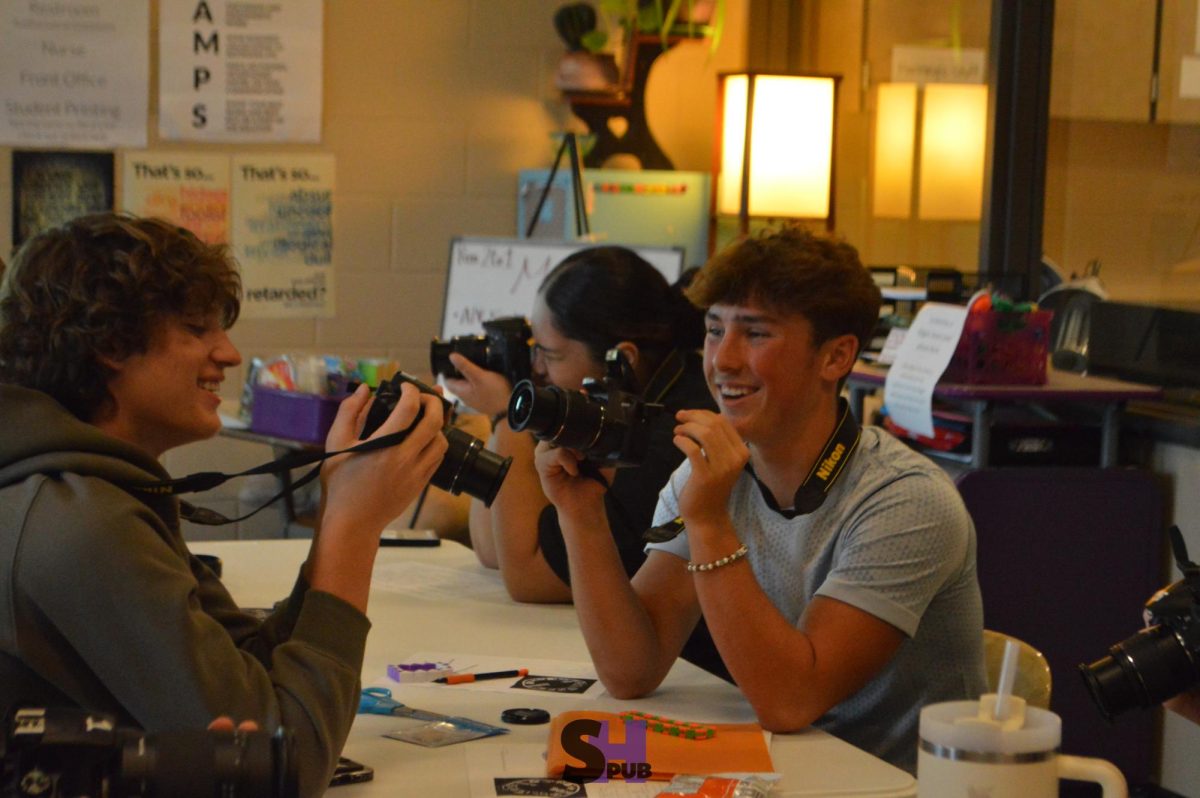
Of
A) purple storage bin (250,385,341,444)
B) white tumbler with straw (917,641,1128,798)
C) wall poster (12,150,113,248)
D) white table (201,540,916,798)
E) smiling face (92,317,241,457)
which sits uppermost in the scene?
wall poster (12,150,113,248)

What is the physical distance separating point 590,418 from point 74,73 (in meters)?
2.77

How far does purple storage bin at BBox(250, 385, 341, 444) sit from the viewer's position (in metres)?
3.38

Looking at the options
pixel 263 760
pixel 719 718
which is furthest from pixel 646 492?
pixel 263 760

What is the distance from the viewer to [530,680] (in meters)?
1.81

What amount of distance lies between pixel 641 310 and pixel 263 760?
160 centimetres

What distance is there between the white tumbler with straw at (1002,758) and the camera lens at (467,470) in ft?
2.21

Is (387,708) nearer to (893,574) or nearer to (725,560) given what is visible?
(725,560)

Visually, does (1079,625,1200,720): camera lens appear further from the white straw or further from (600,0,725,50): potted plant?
(600,0,725,50): potted plant

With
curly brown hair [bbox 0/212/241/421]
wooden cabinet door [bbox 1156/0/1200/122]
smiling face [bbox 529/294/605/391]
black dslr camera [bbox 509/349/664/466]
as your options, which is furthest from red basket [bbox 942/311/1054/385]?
curly brown hair [bbox 0/212/241/421]

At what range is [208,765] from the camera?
0.88 meters

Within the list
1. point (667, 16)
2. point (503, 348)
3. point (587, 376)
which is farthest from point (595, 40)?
point (587, 376)

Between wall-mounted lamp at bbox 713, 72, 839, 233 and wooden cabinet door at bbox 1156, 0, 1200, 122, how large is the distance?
1071 millimetres

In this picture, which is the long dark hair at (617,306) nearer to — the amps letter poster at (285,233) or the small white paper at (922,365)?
the small white paper at (922,365)

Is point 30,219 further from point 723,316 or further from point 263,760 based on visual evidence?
point 263,760
